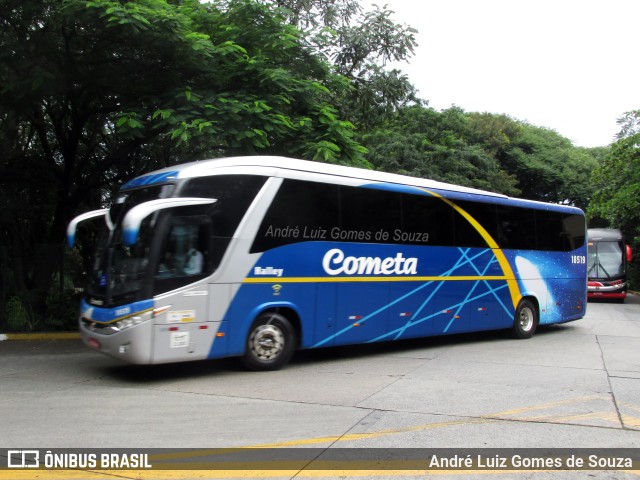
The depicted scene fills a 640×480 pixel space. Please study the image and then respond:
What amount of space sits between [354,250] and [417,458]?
17.1ft

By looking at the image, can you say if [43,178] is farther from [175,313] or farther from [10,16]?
[175,313]

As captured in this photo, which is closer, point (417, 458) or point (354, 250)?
point (417, 458)

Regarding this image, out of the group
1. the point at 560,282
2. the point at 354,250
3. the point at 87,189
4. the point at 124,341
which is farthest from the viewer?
the point at 87,189

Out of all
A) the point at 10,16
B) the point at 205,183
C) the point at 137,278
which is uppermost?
the point at 10,16

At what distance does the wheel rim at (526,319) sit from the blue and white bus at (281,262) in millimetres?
1252

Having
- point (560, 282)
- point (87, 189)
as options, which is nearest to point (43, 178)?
point (87, 189)

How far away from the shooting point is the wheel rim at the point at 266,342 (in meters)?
8.77

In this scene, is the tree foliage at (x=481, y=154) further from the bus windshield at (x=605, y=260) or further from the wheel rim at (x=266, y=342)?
the wheel rim at (x=266, y=342)

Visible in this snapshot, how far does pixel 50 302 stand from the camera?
1329 cm

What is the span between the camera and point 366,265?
10.0m

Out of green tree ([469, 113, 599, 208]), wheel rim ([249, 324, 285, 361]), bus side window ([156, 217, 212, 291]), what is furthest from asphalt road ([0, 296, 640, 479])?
green tree ([469, 113, 599, 208])

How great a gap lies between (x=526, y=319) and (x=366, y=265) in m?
5.64

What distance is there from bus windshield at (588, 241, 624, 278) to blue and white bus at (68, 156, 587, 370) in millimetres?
15062

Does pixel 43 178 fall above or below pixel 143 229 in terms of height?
above
